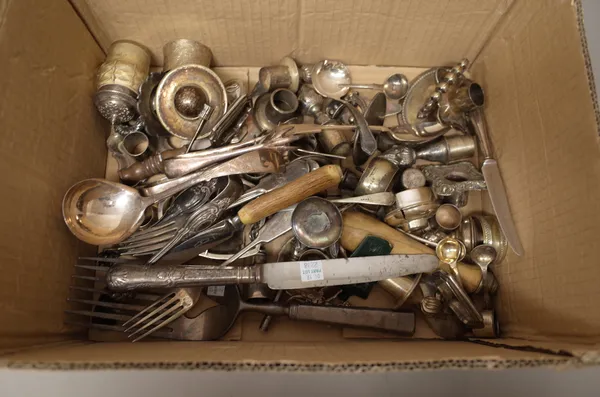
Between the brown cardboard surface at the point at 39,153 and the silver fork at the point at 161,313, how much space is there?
0.48 ft

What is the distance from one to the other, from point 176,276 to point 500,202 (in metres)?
0.74

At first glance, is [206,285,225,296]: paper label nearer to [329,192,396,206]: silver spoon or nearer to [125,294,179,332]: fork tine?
[125,294,179,332]: fork tine

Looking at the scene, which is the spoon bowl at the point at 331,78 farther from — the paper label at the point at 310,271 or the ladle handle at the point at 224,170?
the paper label at the point at 310,271

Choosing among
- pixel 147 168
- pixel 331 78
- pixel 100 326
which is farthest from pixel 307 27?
pixel 100 326

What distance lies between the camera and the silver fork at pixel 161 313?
34.0 inches

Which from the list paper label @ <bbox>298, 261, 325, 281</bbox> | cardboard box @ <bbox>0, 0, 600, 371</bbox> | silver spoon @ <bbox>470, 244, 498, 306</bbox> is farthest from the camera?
silver spoon @ <bbox>470, 244, 498, 306</bbox>

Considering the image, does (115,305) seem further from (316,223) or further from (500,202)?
(500,202)

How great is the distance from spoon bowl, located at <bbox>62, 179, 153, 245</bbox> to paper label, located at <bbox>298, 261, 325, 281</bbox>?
1.27 feet

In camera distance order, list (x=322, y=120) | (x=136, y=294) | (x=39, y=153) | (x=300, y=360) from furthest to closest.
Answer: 1. (x=322, y=120)
2. (x=136, y=294)
3. (x=39, y=153)
4. (x=300, y=360)

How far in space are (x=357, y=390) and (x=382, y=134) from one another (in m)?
0.70

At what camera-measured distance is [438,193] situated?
0.97 meters

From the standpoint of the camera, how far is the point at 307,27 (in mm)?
1018

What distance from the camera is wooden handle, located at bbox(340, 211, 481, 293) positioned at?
0.94m

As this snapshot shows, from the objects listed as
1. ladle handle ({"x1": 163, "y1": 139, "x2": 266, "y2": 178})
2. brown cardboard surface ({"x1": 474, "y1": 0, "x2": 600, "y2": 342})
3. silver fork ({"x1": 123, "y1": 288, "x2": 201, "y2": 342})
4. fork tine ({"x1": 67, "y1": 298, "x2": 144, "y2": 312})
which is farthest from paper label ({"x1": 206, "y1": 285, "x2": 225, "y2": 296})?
brown cardboard surface ({"x1": 474, "y1": 0, "x2": 600, "y2": 342})
